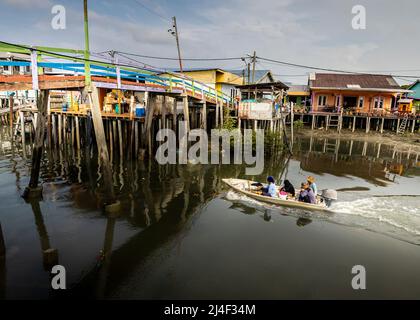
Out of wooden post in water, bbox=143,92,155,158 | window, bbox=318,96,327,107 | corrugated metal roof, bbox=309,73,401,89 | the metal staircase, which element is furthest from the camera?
window, bbox=318,96,327,107

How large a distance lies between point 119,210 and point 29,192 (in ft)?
12.3

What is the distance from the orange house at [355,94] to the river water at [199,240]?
21.9m

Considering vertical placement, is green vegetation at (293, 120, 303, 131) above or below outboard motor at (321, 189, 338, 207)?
above

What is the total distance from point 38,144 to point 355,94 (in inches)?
1357

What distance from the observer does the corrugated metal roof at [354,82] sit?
33781 millimetres

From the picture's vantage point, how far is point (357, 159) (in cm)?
2066

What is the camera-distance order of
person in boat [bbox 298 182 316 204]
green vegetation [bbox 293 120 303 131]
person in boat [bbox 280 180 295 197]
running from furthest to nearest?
green vegetation [bbox 293 120 303 131] < person in boat [bbox 280 180 295 197] < person in boat [bbox 298 182 316 204]

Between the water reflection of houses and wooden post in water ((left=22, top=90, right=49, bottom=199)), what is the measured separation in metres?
14.0

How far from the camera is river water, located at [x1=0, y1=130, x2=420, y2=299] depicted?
20.1 ft

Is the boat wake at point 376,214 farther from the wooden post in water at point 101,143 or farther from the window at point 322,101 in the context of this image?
the window at point 322,101
